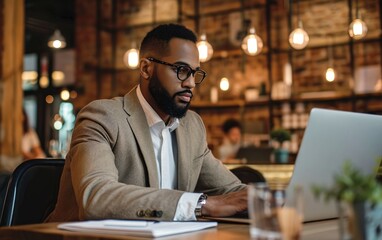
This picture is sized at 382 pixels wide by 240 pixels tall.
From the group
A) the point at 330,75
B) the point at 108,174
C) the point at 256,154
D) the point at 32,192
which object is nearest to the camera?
the point at 108,174

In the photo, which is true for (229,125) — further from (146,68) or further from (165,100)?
(165,100)

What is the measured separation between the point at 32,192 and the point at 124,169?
0.37 meters

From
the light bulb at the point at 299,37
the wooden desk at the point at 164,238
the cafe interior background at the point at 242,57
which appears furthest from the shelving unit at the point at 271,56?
the wooden desk at the point at 164,238

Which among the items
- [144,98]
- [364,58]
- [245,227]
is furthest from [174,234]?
[364,58]

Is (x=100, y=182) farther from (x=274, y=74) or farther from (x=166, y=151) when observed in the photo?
(x=274, y=74)

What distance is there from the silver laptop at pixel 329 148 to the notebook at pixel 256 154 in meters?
4.26

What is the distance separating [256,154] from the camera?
588cm

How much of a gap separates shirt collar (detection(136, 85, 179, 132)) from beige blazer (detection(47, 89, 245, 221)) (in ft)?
0.09

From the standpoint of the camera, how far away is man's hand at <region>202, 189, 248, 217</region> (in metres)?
1.54

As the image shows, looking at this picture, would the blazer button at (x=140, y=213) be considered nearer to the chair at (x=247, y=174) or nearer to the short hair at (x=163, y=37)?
the short hair at (x=163, y=37)

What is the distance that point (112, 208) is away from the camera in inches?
56.3

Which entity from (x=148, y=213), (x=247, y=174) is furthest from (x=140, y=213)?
(x=247, y=174)

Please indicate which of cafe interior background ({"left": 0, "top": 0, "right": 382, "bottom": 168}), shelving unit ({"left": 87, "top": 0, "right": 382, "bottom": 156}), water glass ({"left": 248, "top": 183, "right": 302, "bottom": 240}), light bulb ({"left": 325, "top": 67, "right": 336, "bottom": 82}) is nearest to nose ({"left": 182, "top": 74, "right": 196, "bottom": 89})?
water glass ({"left": 248, "top": 183, "right": 302, "bottom": 240})

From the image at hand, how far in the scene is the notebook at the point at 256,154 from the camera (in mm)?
5789
